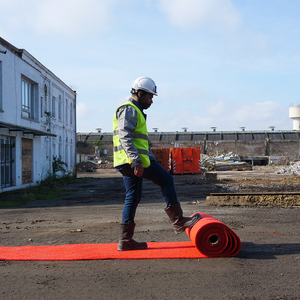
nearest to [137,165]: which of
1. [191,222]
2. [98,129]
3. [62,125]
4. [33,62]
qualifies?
[191,222]

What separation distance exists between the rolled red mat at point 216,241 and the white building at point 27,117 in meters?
10.1

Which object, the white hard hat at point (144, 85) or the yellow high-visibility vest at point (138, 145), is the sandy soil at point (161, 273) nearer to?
the yellow high-visibility vest at point (138, 145)

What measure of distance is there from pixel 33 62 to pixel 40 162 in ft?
17.6

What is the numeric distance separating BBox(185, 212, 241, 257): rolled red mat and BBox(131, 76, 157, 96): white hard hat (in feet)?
5.91

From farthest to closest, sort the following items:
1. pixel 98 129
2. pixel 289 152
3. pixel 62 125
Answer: pixel 98 129
pixel 289 152
pixel 62 125

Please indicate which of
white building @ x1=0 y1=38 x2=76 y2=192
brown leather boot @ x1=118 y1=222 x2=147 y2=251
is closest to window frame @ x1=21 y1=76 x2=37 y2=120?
white building @ x1=0 y1=38 x2=76 y2=192

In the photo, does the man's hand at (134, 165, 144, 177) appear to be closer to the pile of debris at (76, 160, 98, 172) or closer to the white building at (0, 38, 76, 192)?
the white building at (0, 38, 76, 192)

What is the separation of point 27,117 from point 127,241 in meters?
14.6

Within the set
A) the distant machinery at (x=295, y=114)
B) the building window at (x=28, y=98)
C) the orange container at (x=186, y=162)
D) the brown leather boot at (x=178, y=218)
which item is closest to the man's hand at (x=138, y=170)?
the brown leather boot at (x=178, y=218)

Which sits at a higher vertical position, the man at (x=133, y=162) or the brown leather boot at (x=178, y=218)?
the man at (x=133, y=162)

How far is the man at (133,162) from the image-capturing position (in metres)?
4.04

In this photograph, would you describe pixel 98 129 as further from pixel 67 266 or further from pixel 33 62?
pixel 67 266

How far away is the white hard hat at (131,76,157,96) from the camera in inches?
168

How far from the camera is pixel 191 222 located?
162 inches
